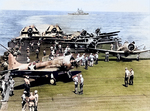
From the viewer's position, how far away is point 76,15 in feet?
64.5

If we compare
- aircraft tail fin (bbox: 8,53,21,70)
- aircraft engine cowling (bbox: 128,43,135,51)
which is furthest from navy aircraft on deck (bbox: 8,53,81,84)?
aircraft engine cowling (bbox: 128,43,135,51)

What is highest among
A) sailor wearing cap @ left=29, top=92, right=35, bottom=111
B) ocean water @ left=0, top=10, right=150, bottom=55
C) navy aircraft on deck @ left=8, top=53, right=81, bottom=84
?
ocean water @ left=0, top=10, right=150, bottom=55

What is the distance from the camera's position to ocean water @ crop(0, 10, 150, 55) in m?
17.9

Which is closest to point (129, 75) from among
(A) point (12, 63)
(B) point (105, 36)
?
(A) point (12, 63)

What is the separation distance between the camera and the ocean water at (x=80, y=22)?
17.9m

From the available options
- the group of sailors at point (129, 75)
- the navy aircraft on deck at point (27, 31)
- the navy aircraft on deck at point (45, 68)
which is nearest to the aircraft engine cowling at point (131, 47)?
the group of sailors at point (129, 75)

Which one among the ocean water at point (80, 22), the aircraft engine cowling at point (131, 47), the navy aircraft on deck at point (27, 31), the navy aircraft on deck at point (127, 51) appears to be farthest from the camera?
the navy aircraft on deck at point (127, 51)

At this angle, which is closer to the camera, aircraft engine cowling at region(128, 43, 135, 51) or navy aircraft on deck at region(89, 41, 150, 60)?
aircraft engine cowling at region(128, 43, 135, 51)

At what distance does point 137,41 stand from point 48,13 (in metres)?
10.7

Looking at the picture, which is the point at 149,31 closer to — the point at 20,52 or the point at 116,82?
the point at 116,82

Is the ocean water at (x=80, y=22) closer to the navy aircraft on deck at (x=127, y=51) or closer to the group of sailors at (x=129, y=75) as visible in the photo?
the navy aircraft on deck at (x=127, y=51)

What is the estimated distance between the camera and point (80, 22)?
21.4 metres

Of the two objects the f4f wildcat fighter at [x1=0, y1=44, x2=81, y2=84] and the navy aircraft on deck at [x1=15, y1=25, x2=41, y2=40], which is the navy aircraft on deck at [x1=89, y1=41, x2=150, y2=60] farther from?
the f4f wildcat fighter at [x1=0, y1=44, x2=81, y2=84]

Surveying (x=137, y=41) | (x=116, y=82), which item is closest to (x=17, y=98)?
(x=116, y=82)
